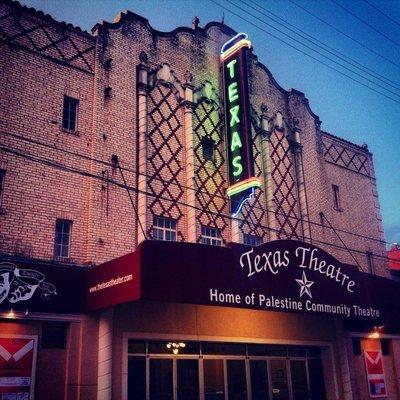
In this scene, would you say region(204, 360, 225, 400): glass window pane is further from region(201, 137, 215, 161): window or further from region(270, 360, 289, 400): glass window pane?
region(201, 137, 215, 161): window

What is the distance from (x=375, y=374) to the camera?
2017cm

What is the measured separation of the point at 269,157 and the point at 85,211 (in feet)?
30.0

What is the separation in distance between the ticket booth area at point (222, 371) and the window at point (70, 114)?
6.97 meters

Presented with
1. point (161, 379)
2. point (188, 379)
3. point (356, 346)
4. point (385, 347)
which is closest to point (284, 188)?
point (356, 346)

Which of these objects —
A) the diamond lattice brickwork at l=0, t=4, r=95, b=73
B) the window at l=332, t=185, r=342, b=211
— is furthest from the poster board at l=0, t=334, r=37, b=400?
the window at l=332, t=185, r=342, b=211

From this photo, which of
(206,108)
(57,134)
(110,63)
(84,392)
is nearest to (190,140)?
(206,108)

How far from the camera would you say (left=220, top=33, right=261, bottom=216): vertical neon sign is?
55.7ft

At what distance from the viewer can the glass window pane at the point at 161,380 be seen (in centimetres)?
1401

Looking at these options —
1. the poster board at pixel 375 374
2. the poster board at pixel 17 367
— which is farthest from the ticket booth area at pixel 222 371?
the poster board at pixel 17 367

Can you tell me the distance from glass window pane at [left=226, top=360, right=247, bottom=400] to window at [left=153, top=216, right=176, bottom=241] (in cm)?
472

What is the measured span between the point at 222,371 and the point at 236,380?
0.68 metres

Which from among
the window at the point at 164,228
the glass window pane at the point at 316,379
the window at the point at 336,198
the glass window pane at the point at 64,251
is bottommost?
the glass window pane at the point at 316,379

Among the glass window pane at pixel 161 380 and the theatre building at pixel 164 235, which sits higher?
the theatre building at pixel 164 235

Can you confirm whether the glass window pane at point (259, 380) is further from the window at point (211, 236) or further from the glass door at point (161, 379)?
the window at point (211, 236)
